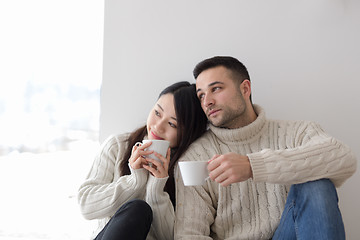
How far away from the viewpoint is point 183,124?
1.35m

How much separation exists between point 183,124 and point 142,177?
292 millimetres

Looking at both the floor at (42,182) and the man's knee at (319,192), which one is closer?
the man's knee at (319,192)

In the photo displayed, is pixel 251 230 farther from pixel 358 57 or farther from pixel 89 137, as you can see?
pixel 89 137

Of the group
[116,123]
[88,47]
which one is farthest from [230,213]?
[88,47]

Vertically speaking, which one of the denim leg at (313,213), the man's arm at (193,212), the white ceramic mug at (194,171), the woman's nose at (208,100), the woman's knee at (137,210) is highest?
the woman's nose at (208,100)

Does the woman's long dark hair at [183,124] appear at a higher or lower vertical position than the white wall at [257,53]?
lower

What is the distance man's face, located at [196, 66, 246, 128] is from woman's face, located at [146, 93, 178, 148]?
140mm

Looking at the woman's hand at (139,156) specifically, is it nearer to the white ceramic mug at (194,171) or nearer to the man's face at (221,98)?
the white ceramic mug at (194,171)

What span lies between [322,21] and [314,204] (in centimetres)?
100

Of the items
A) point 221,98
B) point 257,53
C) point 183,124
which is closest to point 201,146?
point 183,124

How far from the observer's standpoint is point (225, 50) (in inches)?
63.3

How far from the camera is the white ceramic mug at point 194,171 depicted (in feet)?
3.06

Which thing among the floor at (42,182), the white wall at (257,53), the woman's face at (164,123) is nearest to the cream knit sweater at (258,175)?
the woman's face at (164,123)

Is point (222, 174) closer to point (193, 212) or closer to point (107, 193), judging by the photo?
point (193, 212)
